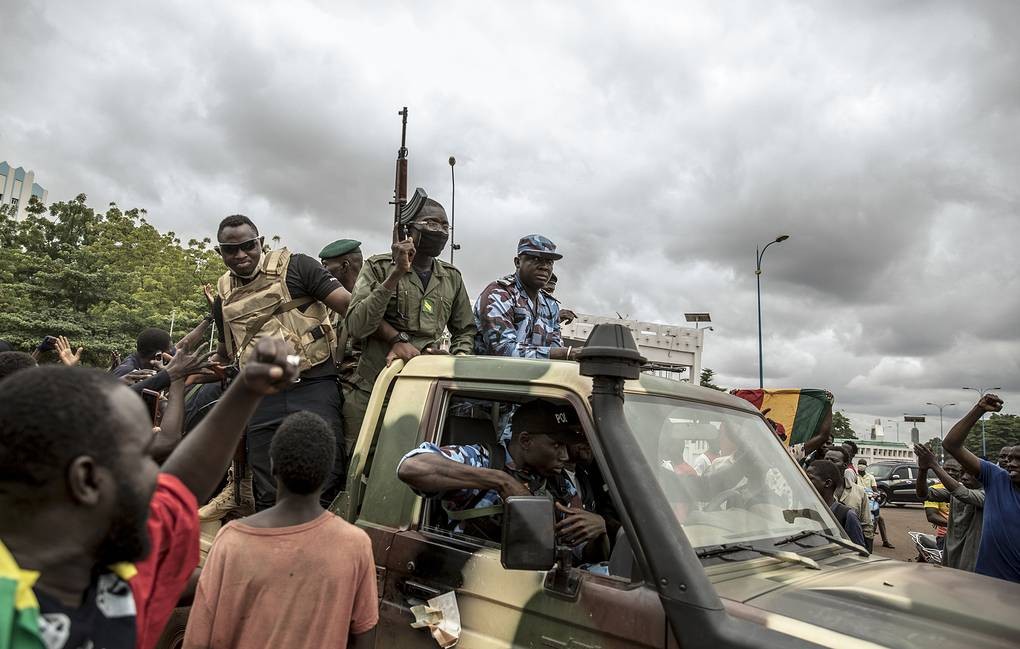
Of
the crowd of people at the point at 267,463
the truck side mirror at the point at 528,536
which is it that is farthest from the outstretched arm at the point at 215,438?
the truck side mirror at the point at 528,536

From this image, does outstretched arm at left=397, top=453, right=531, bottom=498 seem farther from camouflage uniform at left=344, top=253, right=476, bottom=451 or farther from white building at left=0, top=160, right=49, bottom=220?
white building at left=0, top=160, right=49, bottom=220

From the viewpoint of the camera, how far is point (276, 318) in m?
3.52

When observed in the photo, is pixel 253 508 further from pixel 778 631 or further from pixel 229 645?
pixel 778 631

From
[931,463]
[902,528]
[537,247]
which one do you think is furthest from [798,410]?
[902,528]

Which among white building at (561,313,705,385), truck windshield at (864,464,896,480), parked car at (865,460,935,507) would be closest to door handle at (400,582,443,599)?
white building at (561,313,705,385)

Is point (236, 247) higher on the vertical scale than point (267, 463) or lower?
higher

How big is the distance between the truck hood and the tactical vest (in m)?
2.48

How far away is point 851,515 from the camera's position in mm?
6371

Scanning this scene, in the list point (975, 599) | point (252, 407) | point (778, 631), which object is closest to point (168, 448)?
point (252, 407)

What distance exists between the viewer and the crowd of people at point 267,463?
109 centimetres

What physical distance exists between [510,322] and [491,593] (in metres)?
2.14

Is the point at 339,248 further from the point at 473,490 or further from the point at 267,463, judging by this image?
the point at 473,490

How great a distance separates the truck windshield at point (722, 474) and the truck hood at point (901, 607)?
282 millimetres

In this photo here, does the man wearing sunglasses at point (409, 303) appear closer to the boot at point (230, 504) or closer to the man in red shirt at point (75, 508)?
the boot at point (230, 504)
